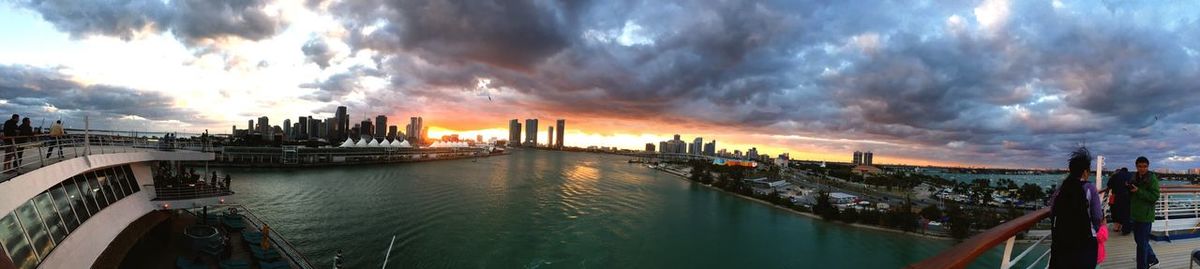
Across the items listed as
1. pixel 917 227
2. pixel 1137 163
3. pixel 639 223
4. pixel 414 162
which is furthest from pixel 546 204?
pixel 414 162

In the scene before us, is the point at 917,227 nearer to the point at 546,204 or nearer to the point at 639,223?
the point at 639,223

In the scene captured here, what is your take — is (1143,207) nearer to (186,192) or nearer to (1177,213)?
(1177,213)

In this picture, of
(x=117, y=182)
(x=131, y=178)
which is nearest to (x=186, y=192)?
(x=131, y=178)

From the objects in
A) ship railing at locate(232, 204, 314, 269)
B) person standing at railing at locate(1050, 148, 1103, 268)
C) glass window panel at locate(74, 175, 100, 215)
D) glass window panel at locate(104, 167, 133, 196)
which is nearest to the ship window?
glass window panel at locate(104, 167, 133, 196)

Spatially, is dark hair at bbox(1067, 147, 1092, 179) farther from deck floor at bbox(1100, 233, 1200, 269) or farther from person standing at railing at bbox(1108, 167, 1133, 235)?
deck floor at bbox(1100, 233, 1200, 269)

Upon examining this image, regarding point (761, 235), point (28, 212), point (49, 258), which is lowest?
point (761, 235)

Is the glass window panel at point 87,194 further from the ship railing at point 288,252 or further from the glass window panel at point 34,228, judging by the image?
the ship railing at point 288,252

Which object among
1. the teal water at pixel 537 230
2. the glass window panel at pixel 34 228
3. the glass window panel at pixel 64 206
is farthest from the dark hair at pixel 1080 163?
the teal water at pixel 537 230
